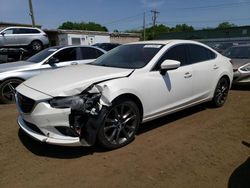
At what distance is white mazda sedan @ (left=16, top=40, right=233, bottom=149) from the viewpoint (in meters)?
3.66

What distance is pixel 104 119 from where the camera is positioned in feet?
12.4

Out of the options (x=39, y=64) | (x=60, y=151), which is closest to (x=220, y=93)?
(x=60, y=151)

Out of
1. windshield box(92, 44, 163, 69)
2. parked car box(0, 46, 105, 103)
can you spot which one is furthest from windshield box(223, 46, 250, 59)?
windshield box(92, 44, 163, 69)

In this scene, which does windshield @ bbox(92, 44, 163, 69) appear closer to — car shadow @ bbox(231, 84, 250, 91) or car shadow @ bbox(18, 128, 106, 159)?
car shadow @ bbox(18, 128, 106, 159)

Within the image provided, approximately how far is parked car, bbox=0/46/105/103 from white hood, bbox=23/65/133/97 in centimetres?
286

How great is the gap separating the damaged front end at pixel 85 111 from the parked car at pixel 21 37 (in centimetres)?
1267

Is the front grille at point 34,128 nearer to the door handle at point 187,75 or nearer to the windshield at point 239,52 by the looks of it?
the door handle at point 187,75

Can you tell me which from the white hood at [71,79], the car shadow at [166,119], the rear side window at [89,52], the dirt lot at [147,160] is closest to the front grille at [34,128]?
the dirt lot at [147,160]

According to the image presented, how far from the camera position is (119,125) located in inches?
161

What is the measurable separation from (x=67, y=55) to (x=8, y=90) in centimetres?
195

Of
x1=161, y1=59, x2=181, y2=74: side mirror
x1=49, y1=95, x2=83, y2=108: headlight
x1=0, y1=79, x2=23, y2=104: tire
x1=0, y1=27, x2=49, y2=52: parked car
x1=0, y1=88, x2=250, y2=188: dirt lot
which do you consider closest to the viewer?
x1=0, y1=88, x2=250, y2=188: dirt lot

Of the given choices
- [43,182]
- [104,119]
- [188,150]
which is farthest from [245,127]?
[43,182]

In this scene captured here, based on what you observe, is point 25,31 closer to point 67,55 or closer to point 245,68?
point 67,55

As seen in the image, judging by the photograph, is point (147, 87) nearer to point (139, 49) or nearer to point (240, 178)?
point (139, 49)
